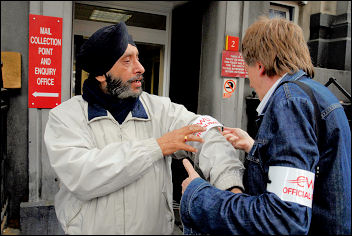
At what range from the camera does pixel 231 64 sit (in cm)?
377

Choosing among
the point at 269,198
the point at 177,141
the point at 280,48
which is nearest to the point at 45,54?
the point at 177,141

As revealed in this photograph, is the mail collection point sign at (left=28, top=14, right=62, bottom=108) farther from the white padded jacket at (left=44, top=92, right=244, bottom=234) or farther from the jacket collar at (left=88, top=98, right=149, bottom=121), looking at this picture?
the jacket collar at (left=88, top=98, right=149, bottom=121)

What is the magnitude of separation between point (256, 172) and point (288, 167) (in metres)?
0.21

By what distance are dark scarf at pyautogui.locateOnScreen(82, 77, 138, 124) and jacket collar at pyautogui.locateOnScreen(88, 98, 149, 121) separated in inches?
0.7

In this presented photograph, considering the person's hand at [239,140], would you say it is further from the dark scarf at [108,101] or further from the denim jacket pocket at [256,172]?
the dark scarf at [108,101]

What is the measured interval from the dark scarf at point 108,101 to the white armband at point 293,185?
78 cm

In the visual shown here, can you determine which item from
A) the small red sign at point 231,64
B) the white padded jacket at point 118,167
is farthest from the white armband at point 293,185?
the small red sign at point 231,64

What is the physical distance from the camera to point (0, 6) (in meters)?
3.13

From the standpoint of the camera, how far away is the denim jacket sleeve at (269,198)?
42.7 inches

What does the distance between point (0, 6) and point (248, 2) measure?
2.83 meters

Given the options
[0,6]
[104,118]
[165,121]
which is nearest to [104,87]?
[104,118]

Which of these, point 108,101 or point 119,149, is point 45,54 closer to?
point 108,101

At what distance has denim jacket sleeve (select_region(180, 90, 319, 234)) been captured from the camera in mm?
1084

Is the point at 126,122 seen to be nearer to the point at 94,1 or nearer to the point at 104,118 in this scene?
the point at 104,118
